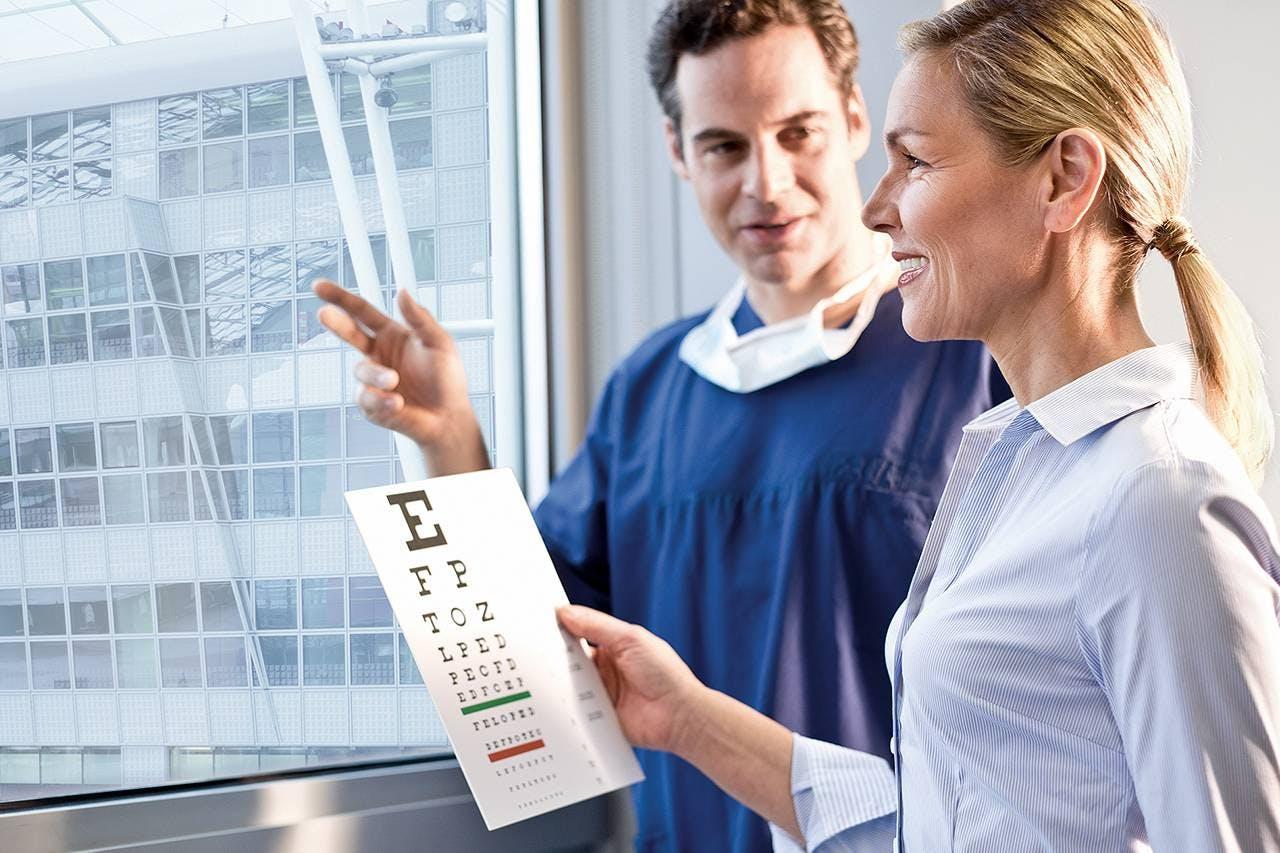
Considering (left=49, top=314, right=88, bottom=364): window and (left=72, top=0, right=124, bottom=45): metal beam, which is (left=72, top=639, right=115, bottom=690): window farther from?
(left=72, top=0, right=124, bottom=45): metal beam

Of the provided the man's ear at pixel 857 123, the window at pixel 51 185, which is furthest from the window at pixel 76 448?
the man's ear at pixel 857 123

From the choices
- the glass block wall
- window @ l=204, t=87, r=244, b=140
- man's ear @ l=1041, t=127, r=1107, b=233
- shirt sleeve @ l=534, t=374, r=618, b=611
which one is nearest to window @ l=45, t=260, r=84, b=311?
the glass block wall

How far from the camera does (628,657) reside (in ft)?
Answer: 3.50

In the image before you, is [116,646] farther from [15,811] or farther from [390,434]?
[390,434]

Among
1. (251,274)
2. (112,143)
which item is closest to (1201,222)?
(251,274)

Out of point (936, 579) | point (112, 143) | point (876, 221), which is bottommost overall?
point (936, 579)

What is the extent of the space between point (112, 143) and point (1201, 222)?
1.15 m

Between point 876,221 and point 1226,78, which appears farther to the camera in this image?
point 1226,78

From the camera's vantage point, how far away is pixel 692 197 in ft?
5.09

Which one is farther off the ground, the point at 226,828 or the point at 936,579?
the point at 936,579

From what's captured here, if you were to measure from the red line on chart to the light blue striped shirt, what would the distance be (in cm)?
30

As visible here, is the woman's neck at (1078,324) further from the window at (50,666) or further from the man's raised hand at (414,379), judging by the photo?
the window at (50,666)

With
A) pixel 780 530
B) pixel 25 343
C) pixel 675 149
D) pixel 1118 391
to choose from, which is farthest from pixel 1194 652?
pixel 25 343

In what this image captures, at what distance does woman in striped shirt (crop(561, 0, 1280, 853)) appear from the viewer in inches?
23.5
